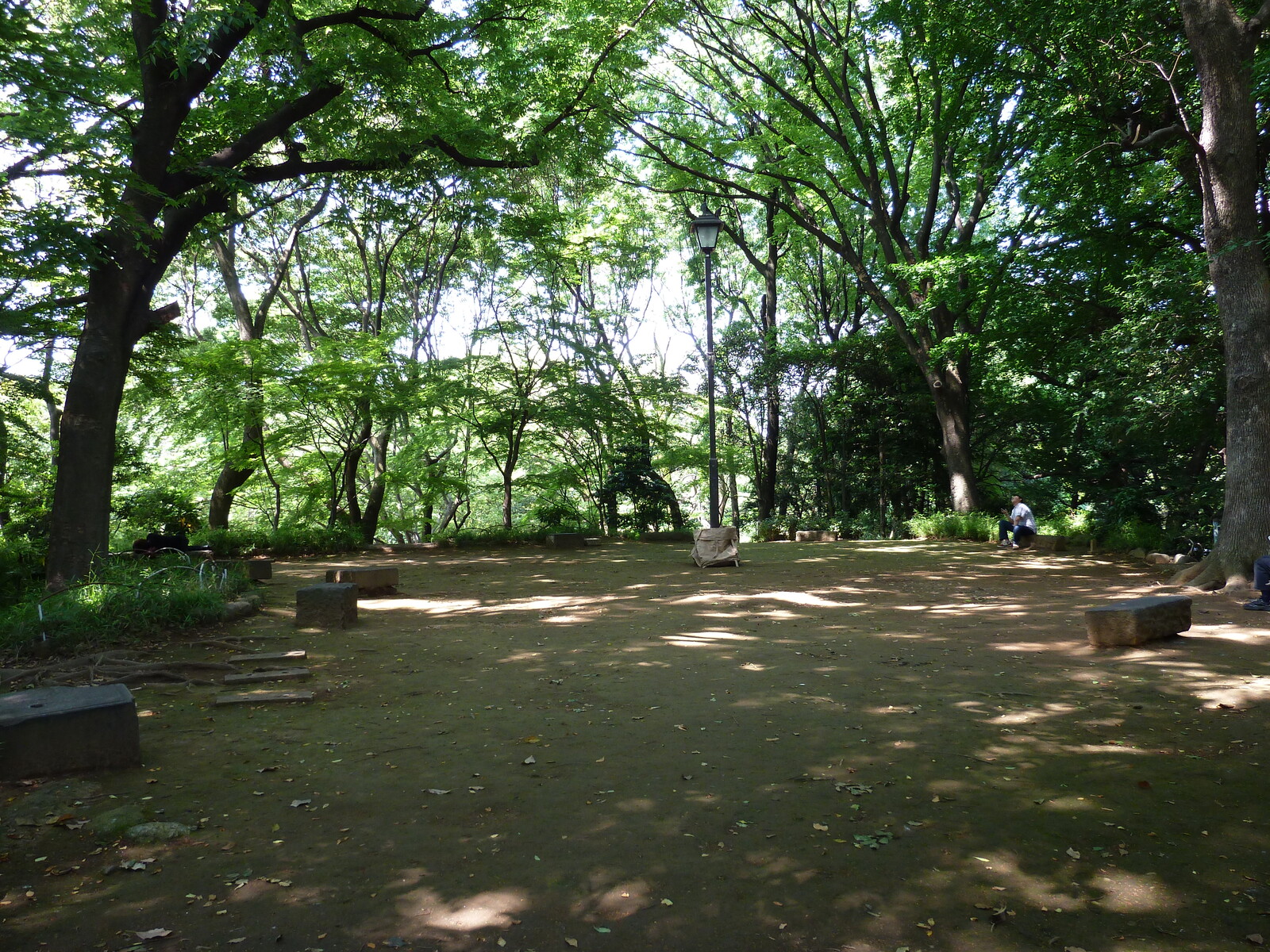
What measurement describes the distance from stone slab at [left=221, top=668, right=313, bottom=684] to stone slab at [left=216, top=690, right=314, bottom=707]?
10.8 inches

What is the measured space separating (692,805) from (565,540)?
13.2 m

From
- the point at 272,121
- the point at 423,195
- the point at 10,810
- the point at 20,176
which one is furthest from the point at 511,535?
the point at 10,810

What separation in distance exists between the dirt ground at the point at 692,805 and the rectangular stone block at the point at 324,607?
2.71 ft

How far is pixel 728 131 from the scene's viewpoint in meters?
17.2

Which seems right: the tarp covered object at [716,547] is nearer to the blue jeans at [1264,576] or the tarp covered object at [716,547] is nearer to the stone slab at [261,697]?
the blue jeans at [1264,576]

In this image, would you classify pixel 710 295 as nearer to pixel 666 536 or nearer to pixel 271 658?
pixel 666 536

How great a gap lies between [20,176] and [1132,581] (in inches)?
544

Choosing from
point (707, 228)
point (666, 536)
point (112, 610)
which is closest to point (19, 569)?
point (112, 610)

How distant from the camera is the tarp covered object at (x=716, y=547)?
12.8 meters

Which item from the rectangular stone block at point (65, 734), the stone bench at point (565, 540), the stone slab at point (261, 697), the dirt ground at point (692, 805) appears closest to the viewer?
the dirt ground at point (692, 805)

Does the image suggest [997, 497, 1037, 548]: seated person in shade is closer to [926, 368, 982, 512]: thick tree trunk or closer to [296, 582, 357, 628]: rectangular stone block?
[926, 368, 982, 512]: thick tree trunk

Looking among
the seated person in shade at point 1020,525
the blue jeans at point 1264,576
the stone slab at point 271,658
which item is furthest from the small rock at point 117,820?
the seated person in shade at point 1020,525

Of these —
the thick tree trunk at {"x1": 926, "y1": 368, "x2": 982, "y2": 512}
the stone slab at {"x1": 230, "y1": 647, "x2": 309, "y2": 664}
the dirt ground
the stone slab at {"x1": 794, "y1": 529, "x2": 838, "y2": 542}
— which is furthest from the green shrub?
the stone slab at {"x1": 230, "y1": 647, "x2": 309, "y2": 664}

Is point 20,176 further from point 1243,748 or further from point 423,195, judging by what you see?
point 1243,748
